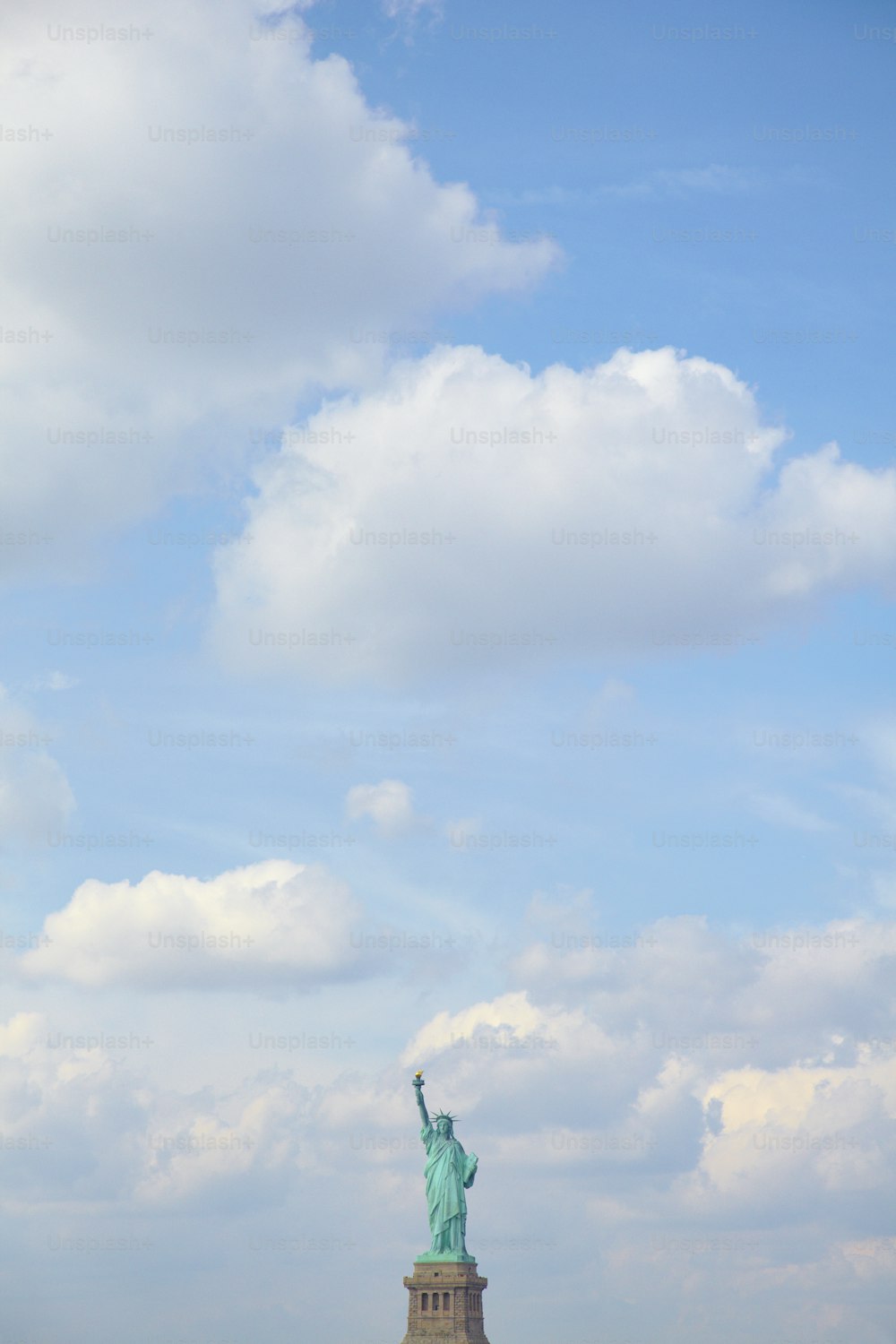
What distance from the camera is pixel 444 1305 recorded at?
14325 centimetres

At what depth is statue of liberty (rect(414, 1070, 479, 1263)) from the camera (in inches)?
5689

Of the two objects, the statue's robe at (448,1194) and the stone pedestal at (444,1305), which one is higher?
the statue's robe at (448,1194)

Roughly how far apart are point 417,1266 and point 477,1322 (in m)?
4.60

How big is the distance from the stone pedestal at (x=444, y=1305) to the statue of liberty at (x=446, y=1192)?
66 centimetres

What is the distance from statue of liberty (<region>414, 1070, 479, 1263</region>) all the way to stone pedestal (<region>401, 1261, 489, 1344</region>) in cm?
66

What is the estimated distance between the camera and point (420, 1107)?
14538 cm

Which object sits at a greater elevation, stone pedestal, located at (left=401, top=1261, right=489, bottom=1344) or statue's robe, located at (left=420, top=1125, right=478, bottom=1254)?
statue's robe, located at (left=420, top=1125, right=478, bottom=1254)

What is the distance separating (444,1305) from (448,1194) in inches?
240

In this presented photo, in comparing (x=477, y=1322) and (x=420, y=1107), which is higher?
(x=420, y=1107)

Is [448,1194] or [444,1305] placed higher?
[448,1194]

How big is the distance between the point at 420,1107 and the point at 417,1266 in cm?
→ 899

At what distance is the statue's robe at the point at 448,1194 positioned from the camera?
144625mm

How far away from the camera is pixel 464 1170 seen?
14550 centimetres

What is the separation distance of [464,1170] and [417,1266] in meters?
6.03
